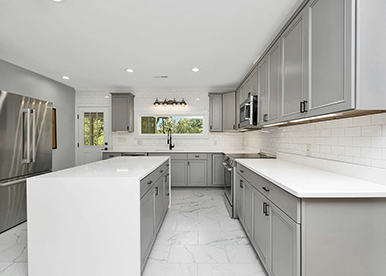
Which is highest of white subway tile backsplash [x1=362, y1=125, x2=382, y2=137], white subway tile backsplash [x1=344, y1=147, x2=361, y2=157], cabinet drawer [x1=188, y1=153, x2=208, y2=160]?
white subway tile backsplash [x1=362, y1=125, x2=382, y2=137]

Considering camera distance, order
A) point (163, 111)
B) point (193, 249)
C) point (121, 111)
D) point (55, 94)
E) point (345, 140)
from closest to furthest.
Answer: point (345, 140) < point (193, 249) < point (55, 94) < point (121, 111) < point (163, 111)

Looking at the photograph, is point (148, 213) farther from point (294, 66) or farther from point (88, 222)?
point (294, 66)

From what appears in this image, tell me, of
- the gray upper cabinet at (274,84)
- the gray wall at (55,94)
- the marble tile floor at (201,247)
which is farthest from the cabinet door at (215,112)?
the gray wall at (55,94)

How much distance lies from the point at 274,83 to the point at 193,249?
6.68 feet

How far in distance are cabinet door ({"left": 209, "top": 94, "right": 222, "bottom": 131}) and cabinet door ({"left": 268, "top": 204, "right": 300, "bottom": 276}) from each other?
345cm

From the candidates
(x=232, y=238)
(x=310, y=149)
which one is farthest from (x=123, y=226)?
(x=310, y=149)

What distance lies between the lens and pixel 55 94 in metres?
4.33

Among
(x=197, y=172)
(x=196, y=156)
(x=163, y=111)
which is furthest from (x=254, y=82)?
(x=163, y=111)

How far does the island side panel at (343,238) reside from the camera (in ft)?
3.62

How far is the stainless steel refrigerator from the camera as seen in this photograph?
2.55m

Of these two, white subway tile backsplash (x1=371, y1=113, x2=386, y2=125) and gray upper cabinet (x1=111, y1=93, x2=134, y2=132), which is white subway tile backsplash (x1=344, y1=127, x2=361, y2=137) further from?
gray upper cabinet (x1=111, y1=93, x2=134, y2=132)

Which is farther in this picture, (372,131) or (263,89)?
(263,89)

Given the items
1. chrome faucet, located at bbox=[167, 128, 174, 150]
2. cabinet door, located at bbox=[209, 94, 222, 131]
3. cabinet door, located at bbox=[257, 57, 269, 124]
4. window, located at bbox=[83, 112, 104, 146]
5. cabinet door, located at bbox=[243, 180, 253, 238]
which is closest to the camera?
cabinet door, located at bbox=[243, 180, 253, 238]

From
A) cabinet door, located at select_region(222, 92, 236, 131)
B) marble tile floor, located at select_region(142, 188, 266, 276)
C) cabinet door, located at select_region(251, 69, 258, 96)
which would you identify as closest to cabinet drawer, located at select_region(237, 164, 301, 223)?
marble tile floor, located at select_region(142, 188, 266, 276)
